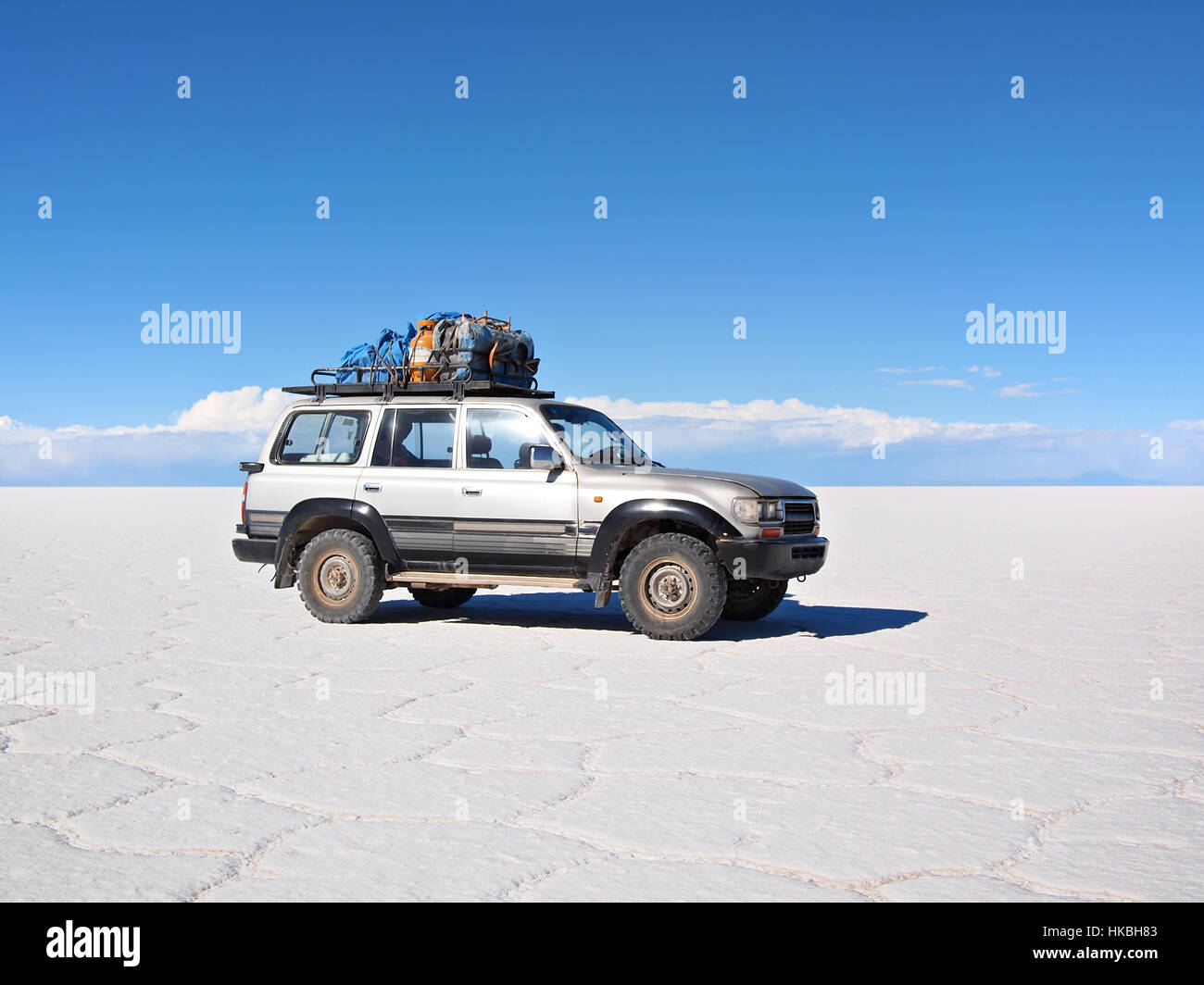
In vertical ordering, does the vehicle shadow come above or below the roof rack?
below

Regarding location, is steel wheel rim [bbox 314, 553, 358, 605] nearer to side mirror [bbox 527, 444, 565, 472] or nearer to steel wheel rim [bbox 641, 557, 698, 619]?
side mirror [bbox 527, 444, 565, 472]

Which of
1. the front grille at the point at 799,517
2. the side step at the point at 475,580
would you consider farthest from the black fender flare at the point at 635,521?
the front grille at the point at 799,517

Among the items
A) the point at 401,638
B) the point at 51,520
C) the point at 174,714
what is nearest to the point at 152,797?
the point at 174,714

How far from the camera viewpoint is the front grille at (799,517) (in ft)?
29.9

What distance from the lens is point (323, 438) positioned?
10195mm

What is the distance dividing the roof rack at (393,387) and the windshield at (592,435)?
0.40m

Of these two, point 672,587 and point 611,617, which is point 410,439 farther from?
point 672,587

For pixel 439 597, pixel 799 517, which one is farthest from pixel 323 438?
pixel 799 517

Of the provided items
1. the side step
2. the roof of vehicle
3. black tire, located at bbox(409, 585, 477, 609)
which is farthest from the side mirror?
black tire, located at bbox(409, 585, 477, 609)

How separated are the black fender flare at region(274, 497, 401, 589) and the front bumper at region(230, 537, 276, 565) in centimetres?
9

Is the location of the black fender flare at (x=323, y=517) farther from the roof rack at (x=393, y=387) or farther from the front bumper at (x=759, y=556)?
the front bumper at (x=759, y=556)

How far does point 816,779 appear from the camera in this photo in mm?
4914

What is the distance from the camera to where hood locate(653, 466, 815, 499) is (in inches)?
352
